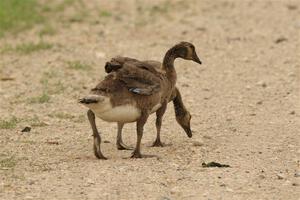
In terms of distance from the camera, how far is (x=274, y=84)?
13.0 m

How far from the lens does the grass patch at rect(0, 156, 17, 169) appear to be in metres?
8.80

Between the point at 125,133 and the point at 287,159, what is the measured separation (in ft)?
7.43

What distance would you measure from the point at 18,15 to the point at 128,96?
8.18 m

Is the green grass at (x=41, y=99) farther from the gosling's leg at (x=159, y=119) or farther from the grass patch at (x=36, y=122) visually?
the gosling's leg at (x=159, y=119)

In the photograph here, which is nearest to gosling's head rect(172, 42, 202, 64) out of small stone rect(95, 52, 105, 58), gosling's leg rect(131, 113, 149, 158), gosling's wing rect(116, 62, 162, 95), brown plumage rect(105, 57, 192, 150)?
brown plumage rect(105, 57, 192, 150)

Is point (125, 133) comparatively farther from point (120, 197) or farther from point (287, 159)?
point (120, 197)

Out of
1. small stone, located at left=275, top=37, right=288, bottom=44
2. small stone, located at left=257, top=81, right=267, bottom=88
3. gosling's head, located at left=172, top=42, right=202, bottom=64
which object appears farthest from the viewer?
small stone, located at left=275, top=37, right=288, bottom=44

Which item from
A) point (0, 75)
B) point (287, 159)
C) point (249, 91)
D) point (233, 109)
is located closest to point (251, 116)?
point (233, 109)

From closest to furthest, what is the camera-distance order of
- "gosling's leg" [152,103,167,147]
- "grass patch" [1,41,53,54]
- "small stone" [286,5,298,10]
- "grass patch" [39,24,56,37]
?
"gosling's leg" [152,103,167,147] → "grass patch" [1,41,53,54] → "grass patch" [39,24,56,37] → "small stone" [286,5,298,10]

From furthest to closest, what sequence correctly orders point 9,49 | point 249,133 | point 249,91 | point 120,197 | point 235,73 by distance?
point 9,49 → point 235,73 → point 249,91 → point 249,133 → point 120,197

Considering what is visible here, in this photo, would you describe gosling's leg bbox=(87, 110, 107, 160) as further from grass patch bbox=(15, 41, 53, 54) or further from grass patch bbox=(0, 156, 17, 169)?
grass patch bbox=(15, 41, 53, 54)

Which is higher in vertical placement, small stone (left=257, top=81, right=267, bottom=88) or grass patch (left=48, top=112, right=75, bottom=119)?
small stone (left=257, top=81, right=267, bottom=88)

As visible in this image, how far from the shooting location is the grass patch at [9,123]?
10.7 meters

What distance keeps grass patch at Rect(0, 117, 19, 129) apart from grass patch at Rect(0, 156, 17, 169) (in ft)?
5.31
